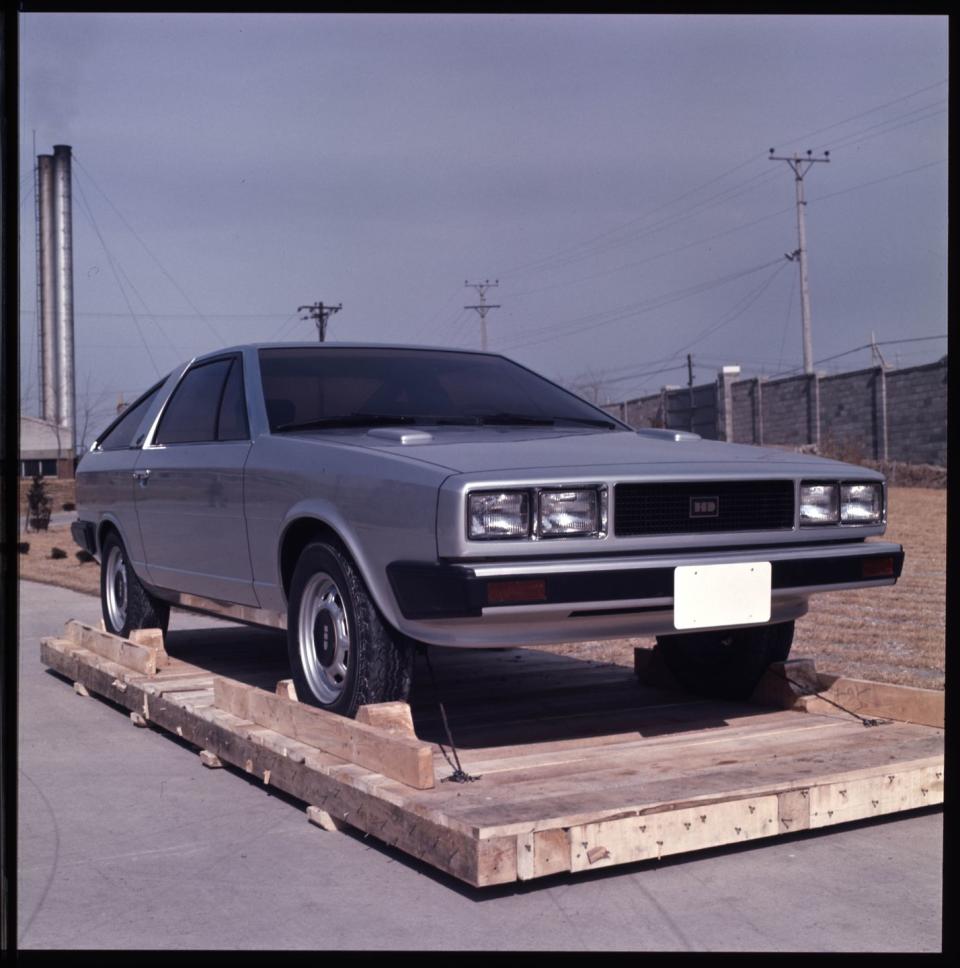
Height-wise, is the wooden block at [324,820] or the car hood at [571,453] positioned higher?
the car hood at [571,453]

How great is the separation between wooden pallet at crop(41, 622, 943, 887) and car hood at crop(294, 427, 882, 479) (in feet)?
2.70

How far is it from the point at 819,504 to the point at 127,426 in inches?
159

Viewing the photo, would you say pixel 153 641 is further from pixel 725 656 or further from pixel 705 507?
pixel 705 507

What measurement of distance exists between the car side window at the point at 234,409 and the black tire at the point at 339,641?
0.90 metres

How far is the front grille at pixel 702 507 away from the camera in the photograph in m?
3.68

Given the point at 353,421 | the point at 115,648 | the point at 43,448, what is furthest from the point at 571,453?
the point at 43,448

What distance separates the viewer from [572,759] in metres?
3.87

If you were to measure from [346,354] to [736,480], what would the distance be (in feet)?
6.28

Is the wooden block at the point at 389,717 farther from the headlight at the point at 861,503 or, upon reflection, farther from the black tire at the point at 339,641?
the headlight at the point at 861,503

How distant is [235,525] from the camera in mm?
4852

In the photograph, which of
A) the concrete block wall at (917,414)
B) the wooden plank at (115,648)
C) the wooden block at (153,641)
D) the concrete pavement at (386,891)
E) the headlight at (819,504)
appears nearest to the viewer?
the concrete pavement at (386,891)

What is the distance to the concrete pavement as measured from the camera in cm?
281

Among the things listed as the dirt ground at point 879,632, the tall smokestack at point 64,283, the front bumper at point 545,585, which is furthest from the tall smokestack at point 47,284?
the front bumper at point 545,585
